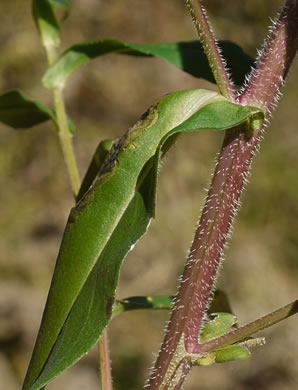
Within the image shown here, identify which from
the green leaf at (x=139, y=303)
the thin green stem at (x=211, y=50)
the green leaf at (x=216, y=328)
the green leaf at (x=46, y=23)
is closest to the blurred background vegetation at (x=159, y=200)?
the green leaf at (x=139, y=303)

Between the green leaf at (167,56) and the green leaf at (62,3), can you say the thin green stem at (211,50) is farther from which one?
the green leaf at (62,3)


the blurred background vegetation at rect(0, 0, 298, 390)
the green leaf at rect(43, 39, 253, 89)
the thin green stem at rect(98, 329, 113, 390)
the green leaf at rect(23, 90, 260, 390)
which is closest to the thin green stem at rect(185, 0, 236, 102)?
the green leaf at rect(23, 90, 260, 390)

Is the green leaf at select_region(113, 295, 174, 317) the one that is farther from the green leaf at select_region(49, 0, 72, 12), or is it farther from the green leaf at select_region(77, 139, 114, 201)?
the green leaf at select_region(49, 0, 72, 12)

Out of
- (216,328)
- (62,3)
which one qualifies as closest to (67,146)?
(62,3)

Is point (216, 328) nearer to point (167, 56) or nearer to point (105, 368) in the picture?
point (105, 368)

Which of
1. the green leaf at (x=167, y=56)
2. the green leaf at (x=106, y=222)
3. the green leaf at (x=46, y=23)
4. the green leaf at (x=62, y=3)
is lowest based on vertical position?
the green leaf at (x=106, y=222)

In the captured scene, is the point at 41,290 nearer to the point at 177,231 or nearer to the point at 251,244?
the point at 177,231
